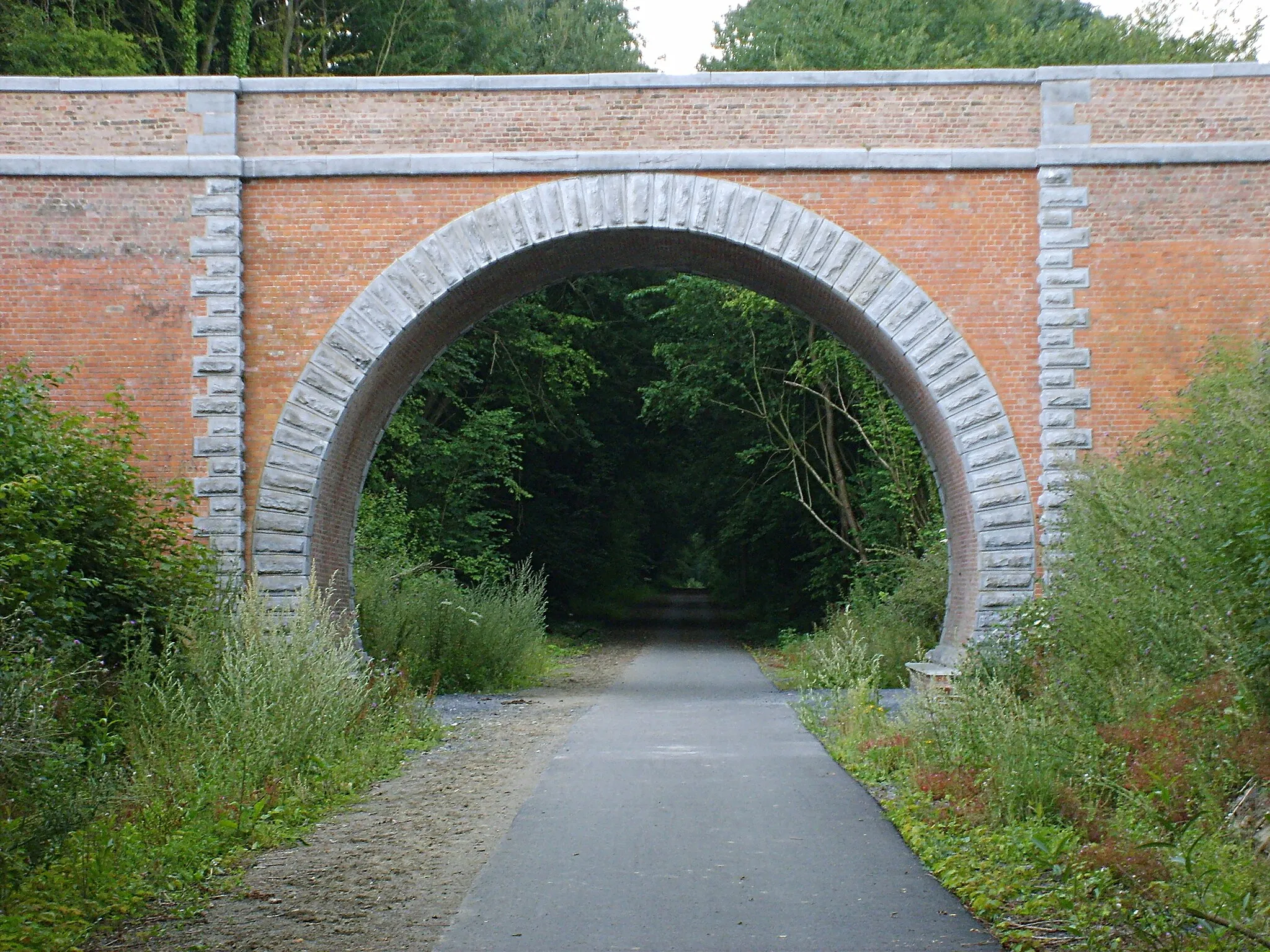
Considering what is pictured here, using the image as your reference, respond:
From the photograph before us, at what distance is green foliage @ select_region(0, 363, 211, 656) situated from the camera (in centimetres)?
852

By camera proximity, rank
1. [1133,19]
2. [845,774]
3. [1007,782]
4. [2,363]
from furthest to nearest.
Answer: [1133,19], [2,363], [845,774], [1007,782]

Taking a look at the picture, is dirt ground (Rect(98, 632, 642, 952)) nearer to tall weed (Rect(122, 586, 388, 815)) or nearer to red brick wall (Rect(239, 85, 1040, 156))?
tall weed (Rect(122, 586, 388, 815))

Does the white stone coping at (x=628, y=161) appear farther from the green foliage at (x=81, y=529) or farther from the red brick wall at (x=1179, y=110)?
the green foliage at (x=81, y=529)

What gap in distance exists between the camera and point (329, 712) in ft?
32.4

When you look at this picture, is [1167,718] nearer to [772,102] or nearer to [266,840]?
[266,840]

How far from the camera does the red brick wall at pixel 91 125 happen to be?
13.2 m

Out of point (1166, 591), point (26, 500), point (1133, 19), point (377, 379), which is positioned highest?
point (1133, 19)

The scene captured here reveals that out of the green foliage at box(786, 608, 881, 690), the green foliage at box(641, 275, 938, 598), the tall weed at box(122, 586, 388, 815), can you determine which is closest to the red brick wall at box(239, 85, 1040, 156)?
the tall weed at box(122, 586, 388, 815)

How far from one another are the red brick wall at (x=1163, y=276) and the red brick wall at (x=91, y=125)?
8883mm

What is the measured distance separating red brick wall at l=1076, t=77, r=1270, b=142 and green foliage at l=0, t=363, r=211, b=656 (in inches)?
369

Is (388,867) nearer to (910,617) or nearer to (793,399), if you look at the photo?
(910,617)

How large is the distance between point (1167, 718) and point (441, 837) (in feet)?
13.3

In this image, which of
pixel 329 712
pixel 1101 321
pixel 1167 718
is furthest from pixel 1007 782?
pixel 1101 321

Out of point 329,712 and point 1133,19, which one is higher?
point 1133,19
